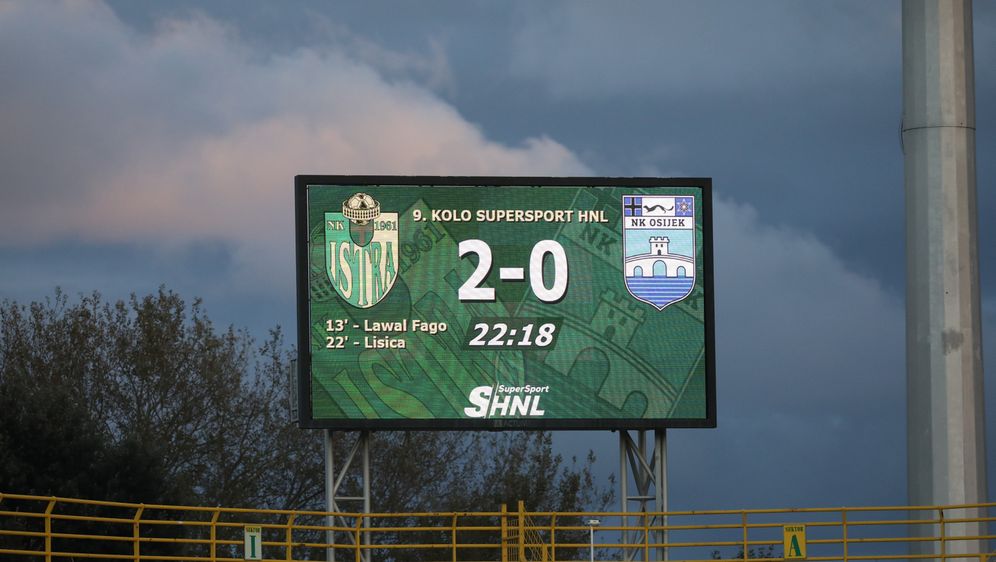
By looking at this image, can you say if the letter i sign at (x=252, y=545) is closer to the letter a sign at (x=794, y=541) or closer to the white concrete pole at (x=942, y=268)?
the letter a sign at (x=794, y=541)

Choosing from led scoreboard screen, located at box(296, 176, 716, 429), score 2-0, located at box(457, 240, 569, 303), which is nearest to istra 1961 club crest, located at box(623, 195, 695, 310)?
led scoreboard screen, located at box(296, 176, 716, 429)

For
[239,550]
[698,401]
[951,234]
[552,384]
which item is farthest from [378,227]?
[239,550]

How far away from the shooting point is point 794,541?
25734 mm

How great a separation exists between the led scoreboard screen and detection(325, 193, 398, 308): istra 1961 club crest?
24 mm

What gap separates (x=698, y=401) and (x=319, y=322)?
6.77 metres

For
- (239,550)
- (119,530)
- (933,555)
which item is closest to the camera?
(933,555)

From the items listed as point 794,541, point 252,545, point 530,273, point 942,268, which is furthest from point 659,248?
point 252,545

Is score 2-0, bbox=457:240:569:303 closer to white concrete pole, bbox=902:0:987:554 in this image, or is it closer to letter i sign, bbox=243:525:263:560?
letter i sign, bbox=243:525:263:560

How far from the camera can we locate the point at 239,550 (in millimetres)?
42812

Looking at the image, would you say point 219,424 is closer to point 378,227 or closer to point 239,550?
point 239,550

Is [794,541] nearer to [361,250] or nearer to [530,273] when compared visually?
[530,273]

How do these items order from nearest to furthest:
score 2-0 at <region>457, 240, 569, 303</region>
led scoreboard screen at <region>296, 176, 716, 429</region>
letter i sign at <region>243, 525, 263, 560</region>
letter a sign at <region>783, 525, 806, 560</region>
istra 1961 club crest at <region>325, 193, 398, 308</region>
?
letter i sign at <region>243, 525, 263, 560</region>, letter a sign at <region>783, 525, 806, 560</region>, led scoreboard screen at <region>296, 176, 716, 429</region>, istra 1961 club crest at <region>325, 193, 398, 308</region>, score 2-0 at <region>457, 240, 569, 303</region>

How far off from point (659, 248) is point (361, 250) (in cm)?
527

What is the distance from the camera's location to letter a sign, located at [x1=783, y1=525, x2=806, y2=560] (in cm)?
2552
